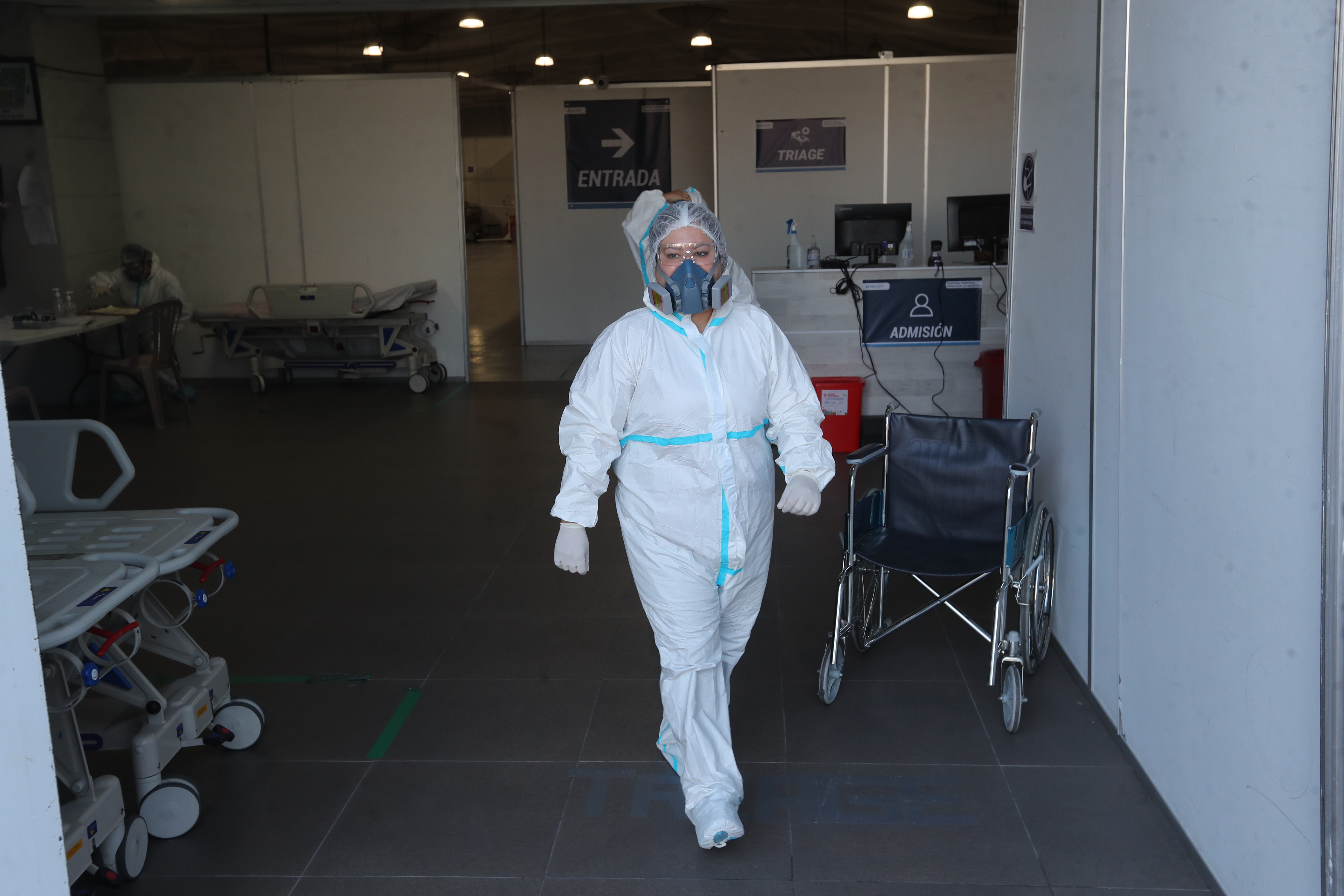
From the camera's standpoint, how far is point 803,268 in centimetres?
660

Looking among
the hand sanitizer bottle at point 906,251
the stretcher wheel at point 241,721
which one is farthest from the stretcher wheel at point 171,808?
the hand sanitizer bottle at point 906,251

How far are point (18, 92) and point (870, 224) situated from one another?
6.14 m

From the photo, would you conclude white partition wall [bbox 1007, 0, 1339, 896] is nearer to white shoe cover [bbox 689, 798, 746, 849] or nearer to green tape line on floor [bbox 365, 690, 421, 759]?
white shoe cover [bbox 689, 798, 746, 849]

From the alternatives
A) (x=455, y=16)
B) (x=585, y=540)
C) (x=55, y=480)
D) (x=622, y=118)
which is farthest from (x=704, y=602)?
(x=455, y=16)

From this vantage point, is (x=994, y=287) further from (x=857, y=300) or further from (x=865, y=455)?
(x=865, y=455)

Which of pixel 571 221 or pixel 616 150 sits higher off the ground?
pixel 616 150

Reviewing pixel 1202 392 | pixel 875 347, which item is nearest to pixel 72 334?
pixel 875 347

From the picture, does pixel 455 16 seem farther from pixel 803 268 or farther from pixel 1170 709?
pixel 1170 709

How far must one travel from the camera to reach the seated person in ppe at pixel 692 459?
8.19 ft

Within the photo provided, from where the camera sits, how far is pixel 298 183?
30.5ft

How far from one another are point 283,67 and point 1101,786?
1406cm

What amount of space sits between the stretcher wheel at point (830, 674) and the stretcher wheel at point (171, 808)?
5.53ft

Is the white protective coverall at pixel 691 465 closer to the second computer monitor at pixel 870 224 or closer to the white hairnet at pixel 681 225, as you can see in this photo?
the white hairnet at pixel 681 225

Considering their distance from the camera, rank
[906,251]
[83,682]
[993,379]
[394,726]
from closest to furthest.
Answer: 1. [83,682]
2. [394,726]
3. [993,379]
4. [906,251]
